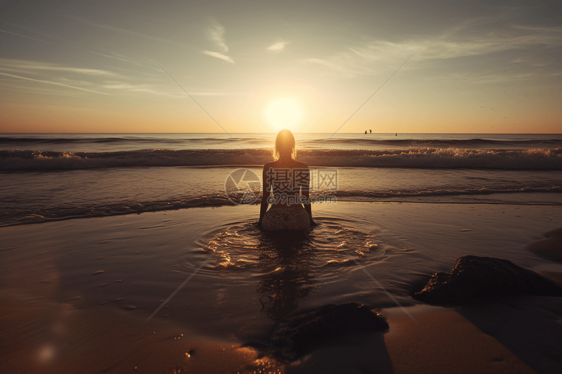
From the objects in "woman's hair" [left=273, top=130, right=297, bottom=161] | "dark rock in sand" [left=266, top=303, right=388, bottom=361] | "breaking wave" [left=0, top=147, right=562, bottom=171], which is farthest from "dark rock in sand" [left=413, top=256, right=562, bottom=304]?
"breaking wave" [left=0, top=147, right=562, bottom=171]

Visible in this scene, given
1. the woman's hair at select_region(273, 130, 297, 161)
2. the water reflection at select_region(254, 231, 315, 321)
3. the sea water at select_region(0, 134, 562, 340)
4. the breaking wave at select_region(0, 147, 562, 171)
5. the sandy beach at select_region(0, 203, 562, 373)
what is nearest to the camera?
the sandy beach at select_region(0, 203, 562, 373)

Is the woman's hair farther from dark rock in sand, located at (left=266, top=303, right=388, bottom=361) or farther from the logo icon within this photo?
the logo icon

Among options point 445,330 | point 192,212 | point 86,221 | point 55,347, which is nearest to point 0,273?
point 55,347

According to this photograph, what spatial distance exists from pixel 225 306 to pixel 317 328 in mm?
1074

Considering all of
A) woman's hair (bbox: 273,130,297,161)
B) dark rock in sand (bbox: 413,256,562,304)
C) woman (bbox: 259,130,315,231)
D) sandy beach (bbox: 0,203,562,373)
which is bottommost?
sandy beach (bbox: 0,203,562,373)

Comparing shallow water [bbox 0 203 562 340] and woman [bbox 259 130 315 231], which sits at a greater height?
woman [bbox 259 130 315 231]

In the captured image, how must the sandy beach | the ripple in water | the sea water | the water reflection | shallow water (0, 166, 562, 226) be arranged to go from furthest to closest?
shallow water (0, 166, 562, 226) → the ripple in water → the sea water → the water reflection → the sandy beach

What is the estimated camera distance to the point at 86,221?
6.23 metres

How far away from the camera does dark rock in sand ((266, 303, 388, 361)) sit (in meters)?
2.21

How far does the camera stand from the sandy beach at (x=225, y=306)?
6.94 ft

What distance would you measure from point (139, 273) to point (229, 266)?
3.96 ft

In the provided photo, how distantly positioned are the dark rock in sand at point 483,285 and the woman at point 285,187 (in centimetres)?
260

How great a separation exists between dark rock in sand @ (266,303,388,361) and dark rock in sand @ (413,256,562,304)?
2.98ft

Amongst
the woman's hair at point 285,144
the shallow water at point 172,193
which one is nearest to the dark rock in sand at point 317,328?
the woman's hair at point 285,144
